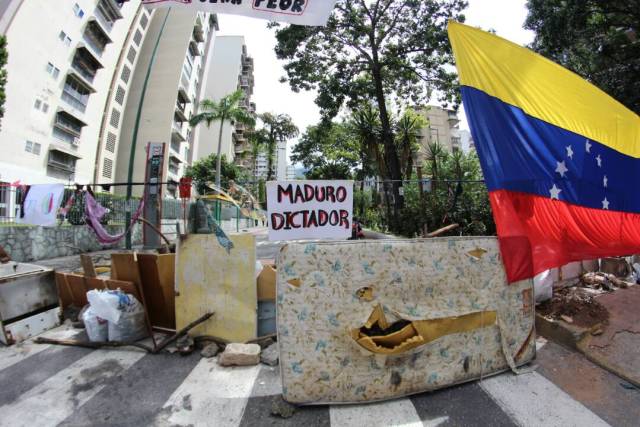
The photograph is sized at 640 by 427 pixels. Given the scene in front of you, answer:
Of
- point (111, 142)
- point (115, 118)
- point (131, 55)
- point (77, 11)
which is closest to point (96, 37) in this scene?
point (77, 11)

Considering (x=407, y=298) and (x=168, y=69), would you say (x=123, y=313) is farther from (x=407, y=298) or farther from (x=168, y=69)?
(x=168, y=69)

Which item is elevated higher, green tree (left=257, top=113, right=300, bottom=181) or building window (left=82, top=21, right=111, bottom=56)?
building window (left=82, top=21, right=111, bottom=56)

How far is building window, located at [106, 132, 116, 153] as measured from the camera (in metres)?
38.8

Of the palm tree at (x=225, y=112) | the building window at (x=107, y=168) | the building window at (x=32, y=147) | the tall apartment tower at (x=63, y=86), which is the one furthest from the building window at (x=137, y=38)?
the building window at (x=32, y=147)

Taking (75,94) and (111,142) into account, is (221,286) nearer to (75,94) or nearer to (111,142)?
(75,94)

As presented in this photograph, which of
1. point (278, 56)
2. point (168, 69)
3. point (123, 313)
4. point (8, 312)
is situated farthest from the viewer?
point (168, 69)

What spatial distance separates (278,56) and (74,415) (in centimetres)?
1713

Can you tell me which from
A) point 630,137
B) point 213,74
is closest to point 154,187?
point 630,137

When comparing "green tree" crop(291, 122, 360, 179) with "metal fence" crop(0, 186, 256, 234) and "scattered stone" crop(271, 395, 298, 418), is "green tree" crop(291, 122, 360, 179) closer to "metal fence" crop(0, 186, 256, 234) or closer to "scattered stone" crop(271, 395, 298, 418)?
"metal fence" crop(0, 186, 256, 234)

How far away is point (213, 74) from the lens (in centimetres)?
6994

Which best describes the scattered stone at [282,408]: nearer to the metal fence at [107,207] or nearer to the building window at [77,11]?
the metal fence at [107,207]

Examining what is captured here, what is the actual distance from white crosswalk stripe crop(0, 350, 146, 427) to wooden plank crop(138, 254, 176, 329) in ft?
2.05

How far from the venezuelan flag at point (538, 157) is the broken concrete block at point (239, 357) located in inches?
109

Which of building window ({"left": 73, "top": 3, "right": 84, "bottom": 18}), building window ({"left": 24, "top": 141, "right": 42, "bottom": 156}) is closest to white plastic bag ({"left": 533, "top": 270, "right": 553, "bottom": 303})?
building window ({"left": 24, "top": 141, "right": 42, "bottom": 156})
